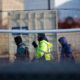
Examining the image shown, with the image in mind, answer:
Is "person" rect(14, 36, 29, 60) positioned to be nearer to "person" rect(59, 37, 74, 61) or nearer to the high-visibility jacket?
the high-visibility jacket

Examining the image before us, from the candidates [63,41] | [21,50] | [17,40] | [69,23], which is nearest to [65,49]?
[63,41]

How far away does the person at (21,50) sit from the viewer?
4.05 metres

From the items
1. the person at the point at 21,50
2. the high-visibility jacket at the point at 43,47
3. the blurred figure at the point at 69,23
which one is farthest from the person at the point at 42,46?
the blurred figure at the point at 69,23

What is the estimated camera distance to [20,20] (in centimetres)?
1173

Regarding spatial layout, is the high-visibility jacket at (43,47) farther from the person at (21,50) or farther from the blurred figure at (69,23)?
the blurred figure at (69,23)

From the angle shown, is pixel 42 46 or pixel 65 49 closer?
pixel 65 49

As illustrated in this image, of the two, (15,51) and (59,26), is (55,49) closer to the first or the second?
(15,51)

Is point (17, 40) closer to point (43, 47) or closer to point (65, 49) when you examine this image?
point (43, 47)

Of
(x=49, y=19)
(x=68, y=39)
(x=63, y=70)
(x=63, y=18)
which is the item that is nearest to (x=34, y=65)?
(x=63, y=70)

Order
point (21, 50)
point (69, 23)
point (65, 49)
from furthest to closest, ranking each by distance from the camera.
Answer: point (69, 23) < point (21, 50) < point (65, 49)

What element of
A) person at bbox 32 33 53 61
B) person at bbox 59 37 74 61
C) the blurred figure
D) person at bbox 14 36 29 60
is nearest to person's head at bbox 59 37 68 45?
person at bbox 59 37 74 61

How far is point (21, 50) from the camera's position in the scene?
4.38 meters

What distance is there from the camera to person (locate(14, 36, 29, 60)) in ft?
13.3

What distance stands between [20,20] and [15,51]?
7.23m
